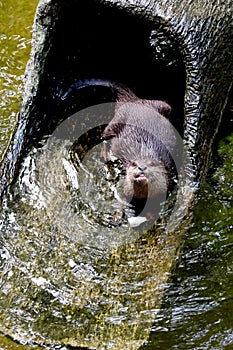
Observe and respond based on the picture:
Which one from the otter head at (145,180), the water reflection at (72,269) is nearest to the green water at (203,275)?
the water reflection at (72,269)

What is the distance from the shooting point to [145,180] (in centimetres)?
355

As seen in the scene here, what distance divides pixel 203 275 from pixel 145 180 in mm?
Answer: 600

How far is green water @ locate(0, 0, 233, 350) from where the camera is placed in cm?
325

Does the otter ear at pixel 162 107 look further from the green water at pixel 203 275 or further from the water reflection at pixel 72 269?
the water reflection at pixel 72 269

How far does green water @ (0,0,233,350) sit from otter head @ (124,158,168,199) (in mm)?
323

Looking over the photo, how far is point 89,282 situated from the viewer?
3.34 metres

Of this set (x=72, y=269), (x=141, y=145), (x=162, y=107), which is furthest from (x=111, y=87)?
(x=72, y=269)

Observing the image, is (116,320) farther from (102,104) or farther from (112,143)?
(102,104)

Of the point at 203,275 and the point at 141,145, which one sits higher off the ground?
the point at 141,145

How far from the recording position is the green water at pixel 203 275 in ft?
10.7

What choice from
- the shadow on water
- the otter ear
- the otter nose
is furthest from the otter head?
the otter ear

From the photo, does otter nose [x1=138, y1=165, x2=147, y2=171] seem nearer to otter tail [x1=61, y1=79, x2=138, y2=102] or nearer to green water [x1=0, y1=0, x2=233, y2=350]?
green water [x1=0, y1=0, x2=233, y2=350]

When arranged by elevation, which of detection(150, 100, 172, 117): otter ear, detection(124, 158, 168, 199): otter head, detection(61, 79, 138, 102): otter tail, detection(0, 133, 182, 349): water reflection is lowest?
detection(0, 133, 182, 349): water reflection

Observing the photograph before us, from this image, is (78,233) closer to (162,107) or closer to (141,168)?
(141,168)
